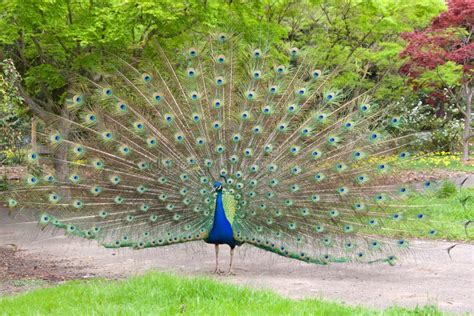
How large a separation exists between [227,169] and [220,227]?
28.2 inches

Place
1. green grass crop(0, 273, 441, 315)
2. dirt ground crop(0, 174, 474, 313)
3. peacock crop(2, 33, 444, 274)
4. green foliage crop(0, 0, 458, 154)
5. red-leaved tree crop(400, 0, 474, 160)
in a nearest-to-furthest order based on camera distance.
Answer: green grass crop(0, 273, 441, 315), dirt ground crop(0, 174, 474, 313), peacock crop(2, 33, 444, 274), green foliage crop(0, 0, 458, 154), red-leaved tree crop(400, 0, 474, 160)

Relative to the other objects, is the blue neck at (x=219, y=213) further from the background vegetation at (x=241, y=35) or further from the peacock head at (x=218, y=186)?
the background vegetation at (x=241, y=35)

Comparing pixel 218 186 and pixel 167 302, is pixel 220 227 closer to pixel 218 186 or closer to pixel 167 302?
pixel 218 186

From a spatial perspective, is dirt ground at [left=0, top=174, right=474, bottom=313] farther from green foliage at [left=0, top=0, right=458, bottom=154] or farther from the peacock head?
green foliage at [left=0, top=0, right=458, bottom=154]

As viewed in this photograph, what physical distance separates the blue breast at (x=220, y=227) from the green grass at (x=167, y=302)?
→ 1121 mm

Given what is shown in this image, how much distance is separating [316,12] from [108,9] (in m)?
10.7

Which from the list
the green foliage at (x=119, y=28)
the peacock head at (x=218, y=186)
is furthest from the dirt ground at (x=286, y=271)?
the green foliage at (x=119, y=28)

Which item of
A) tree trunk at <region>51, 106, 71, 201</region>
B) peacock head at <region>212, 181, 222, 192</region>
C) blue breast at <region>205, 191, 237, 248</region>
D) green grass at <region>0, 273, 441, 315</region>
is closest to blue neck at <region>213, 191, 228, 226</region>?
blue breast at <region>205, 191, 237, 248</region>

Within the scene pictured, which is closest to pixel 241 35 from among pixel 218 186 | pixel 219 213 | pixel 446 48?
pixel 218 186

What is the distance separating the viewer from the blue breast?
7910 millimetres

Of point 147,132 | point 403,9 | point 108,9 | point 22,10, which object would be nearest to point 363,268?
point 147,132

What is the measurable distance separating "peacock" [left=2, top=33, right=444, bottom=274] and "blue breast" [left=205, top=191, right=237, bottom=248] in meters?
0.01

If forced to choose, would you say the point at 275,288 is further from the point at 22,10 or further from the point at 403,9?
the point at 403,9

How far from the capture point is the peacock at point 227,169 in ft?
25.9
